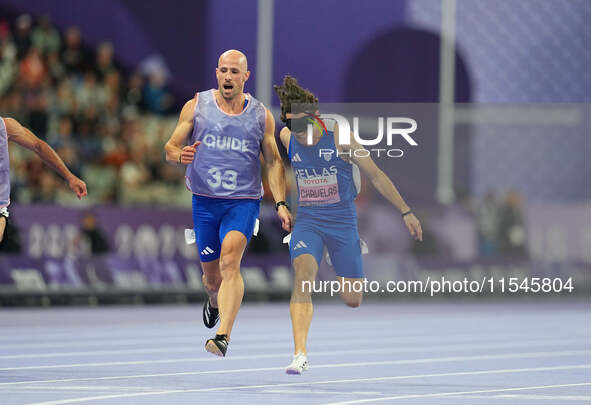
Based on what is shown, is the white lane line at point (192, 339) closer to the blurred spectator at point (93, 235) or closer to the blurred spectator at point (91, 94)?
the blurred spectator at point (93, 235)

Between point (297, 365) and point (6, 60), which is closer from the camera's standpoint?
point (297, 365)

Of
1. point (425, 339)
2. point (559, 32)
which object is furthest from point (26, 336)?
point (559, 32)

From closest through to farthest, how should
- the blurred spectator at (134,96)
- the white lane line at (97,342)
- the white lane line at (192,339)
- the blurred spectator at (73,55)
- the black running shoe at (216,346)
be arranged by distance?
1. the black running shoe at (216,346)
2. the white lane line at (97,342)
3. the white lane line at (192,339)
4. the blurred spectator at (73,55)
5. the blurred spectator at (134,96)

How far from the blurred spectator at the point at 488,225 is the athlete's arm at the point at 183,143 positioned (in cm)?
1448

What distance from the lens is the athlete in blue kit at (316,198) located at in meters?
10.5

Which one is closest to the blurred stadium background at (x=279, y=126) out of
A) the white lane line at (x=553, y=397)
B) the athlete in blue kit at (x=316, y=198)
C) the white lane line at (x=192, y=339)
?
the white lane line at (x=192, y=339)

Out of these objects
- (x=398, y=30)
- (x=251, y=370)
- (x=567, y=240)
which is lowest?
(x=567, y=240)

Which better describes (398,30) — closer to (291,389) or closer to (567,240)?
(567,240)

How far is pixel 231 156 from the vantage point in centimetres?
1088

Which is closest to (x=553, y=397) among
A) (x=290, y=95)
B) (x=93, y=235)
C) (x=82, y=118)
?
(x=290, y=95)

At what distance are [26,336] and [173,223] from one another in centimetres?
789

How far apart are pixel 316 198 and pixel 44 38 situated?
47.5 ft

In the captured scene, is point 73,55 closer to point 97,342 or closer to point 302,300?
point 97,342

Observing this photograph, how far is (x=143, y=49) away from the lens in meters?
28.5
